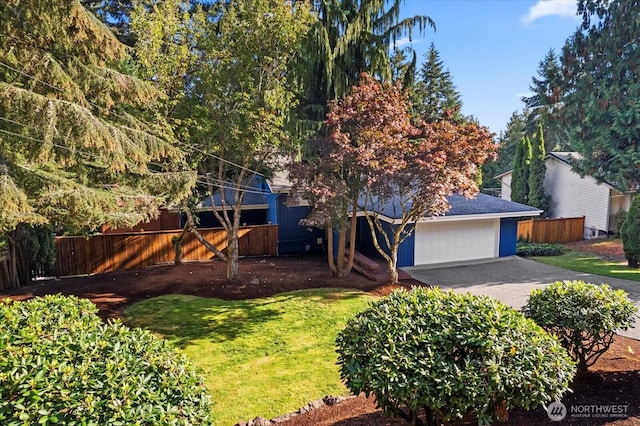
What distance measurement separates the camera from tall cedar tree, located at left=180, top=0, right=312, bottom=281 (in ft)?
34.5

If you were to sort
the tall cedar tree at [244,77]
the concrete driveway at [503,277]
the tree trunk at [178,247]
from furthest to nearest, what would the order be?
1. the tree trunk at [178,247]
2. the concrete driveway at [503,277]
3. the tall cedar tree at [244,77]

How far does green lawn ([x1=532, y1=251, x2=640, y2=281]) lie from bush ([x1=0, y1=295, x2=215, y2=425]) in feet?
49.4

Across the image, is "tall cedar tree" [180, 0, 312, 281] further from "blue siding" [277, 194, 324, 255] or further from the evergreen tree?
the evergreen tree

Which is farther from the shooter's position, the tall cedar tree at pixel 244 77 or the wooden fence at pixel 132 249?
the wooden fence at pixel 132 249

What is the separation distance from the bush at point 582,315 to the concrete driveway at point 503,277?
16.7ft

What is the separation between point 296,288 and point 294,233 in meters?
5.37

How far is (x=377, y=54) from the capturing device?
1220 centimetres

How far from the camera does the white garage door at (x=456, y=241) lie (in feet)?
48.5

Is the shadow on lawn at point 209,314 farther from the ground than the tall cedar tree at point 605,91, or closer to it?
closer to it

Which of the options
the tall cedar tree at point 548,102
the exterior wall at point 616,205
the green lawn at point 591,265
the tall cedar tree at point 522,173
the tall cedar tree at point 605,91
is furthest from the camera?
the tall cedar tree at point 522,173

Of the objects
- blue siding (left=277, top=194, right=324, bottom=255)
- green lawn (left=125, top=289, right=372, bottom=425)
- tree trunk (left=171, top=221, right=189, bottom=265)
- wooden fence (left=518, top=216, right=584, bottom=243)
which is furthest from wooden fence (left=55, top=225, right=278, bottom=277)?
wooden fence (left=518, top=216, right=584, bottom=243)

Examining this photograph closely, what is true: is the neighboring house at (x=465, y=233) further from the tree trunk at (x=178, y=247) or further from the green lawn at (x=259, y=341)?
the tree trunk at (x=178, y=247)

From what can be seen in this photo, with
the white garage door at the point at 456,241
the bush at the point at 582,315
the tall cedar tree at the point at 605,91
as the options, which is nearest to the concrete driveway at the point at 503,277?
the white garage door at the point at 456,241

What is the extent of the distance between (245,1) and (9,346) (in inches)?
395
